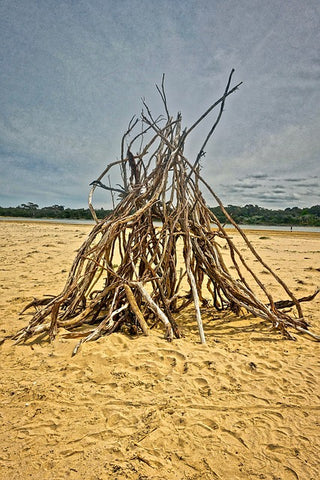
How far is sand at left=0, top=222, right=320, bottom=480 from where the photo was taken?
159 cm

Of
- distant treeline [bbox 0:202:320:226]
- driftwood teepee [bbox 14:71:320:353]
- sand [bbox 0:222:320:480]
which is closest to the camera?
sand [bbox 0:222:320:480]

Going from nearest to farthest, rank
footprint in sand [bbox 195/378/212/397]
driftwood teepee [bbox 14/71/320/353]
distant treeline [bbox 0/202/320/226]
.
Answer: footprint in sand [bbox 195/378/212/397], driftwood teepee [bbox 14/71/320/353], distant treeline [bbox 0/202/320/226]

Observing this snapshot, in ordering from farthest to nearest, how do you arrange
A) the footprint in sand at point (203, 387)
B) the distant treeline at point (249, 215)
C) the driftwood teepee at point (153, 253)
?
1. the distant treeline at point (249, 215)
2. the driftwood teepee at point (153, 253)
3. the footprint in sand at point (203, 387)

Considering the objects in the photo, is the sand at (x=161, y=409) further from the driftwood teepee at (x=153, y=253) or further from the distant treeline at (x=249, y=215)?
the distant treeline at (x=249, y=215)

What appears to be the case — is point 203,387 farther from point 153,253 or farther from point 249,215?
point 249,215

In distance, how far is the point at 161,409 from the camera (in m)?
1.98

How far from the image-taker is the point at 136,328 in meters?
3.04

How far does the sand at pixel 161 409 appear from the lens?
1593 millimetres

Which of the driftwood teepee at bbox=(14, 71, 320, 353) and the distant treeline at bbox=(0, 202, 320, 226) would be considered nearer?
the driftwood teepee at bbox=(14, 71, 320, 353)

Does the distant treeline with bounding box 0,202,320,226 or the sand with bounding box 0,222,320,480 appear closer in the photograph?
the sand with bounding box 0,222,320,480

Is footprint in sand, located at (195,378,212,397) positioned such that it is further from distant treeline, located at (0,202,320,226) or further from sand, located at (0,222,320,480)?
distant treeline, located at (0,202,320,226)

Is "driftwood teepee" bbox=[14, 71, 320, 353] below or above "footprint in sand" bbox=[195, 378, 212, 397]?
above

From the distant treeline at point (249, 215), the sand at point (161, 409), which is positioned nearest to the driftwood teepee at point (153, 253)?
the sand at point (161, 409)

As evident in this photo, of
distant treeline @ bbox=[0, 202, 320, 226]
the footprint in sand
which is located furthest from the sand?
distant treeline @ bbox=[0, 202, 320, 226]
